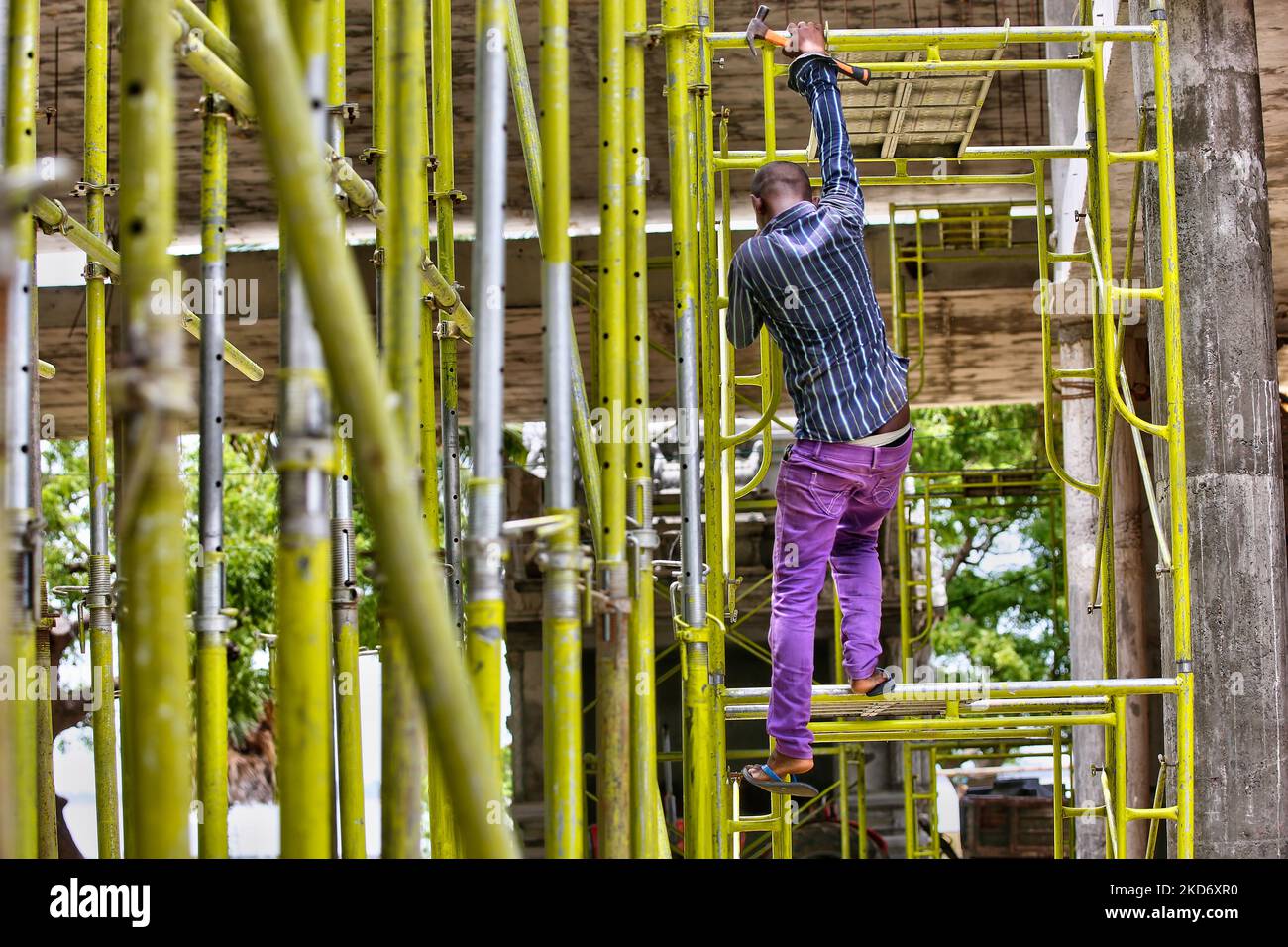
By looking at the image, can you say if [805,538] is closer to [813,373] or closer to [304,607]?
[813,373]

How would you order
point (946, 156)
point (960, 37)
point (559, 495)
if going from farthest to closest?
point (946, 156) < point (960, 37) < point (559, 495)

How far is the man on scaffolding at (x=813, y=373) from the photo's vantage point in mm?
5523

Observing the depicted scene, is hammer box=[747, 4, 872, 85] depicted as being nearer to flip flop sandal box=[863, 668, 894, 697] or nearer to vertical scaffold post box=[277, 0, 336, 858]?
flip flop sandal box=[863, 668, 894, 697]

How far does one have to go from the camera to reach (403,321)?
10.0 feet

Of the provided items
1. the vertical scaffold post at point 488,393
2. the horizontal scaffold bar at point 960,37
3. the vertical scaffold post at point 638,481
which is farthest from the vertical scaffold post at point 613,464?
the horizontal scaffold bar at point 960,37

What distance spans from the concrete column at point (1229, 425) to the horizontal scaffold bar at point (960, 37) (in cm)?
104

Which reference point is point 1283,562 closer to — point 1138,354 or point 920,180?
point 920,180

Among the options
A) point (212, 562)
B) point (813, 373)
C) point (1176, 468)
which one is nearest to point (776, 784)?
point (813, 373)

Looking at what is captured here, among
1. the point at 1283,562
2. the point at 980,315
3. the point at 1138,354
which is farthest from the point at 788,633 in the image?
the point at 980,315

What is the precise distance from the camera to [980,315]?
16.2 metres

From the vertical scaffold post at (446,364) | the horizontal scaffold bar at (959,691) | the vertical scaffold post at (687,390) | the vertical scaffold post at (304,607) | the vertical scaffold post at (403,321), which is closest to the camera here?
the vertical scaffold post at (304,607)

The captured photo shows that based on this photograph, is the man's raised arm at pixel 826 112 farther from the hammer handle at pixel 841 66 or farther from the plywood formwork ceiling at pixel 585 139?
the plywood formwork ceiling at pixel 585 139

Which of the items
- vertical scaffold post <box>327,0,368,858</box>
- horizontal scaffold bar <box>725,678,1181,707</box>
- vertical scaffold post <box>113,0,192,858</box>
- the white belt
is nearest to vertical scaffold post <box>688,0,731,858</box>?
horizontal scaffold bar <box>725,678,1181,707</box>

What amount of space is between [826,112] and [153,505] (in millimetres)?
3668
